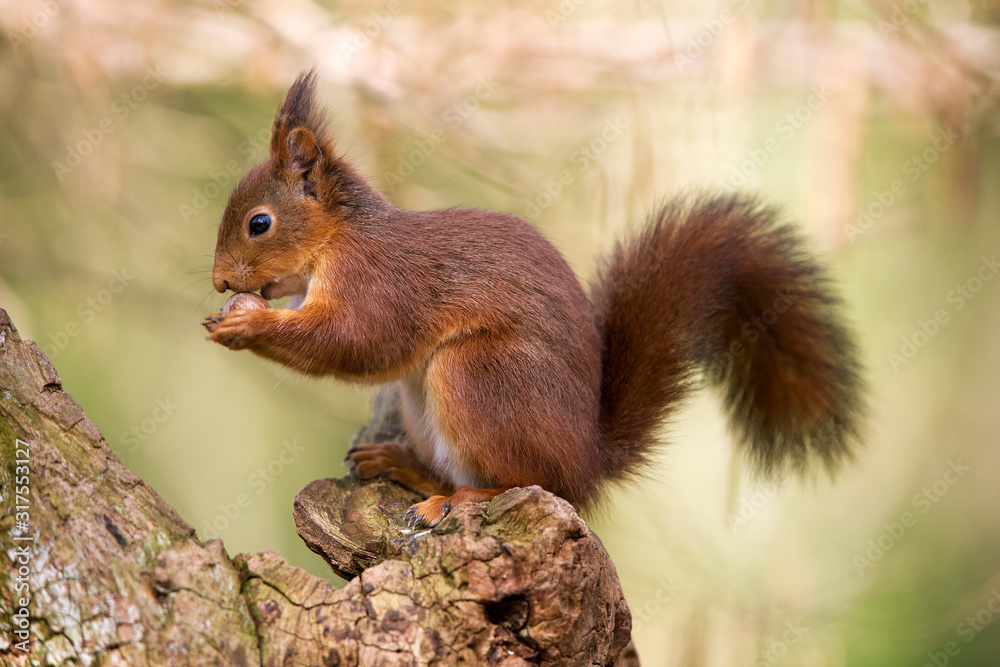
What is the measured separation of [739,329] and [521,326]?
661mm

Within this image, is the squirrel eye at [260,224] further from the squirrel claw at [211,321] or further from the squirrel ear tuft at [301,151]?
the squirrel claw at [211,321]

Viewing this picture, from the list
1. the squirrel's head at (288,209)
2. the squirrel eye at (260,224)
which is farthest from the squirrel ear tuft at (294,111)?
the squirrel eye at (260,224)

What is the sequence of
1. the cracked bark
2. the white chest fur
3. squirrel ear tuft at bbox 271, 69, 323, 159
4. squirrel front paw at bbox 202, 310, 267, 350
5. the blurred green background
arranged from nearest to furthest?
the cracked bark < squirrel front paw at bbox 202, 310, 267, 350 < the white chest fur < squirrel ear tuft at bbox 271, 69, 323, 159 < the blurred green background

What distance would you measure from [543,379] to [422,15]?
6.54 ft

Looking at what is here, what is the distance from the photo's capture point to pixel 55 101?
3.05 metres

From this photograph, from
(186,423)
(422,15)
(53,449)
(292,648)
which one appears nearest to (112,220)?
(186,423)

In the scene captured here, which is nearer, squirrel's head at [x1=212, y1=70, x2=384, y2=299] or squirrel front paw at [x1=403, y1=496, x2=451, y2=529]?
squirrel front paw at [x1=403, y1=496, x2=451, y2=529]

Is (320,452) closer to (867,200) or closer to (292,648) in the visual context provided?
(292,648)

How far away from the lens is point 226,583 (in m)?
1.29

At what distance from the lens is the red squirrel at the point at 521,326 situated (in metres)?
1.74

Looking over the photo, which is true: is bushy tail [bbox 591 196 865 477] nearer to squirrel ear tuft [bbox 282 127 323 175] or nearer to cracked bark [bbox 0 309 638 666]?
cracked bark [bbox 0 309 638 666]

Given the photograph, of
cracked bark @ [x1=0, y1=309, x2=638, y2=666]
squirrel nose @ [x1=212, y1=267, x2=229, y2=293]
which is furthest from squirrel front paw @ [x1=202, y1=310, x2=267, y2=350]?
cracked bark @ [x1=0, y1=309, x2=638, y2=666]

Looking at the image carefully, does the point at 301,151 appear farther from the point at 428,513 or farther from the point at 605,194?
the point at 605,194

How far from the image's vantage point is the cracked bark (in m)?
1.22
